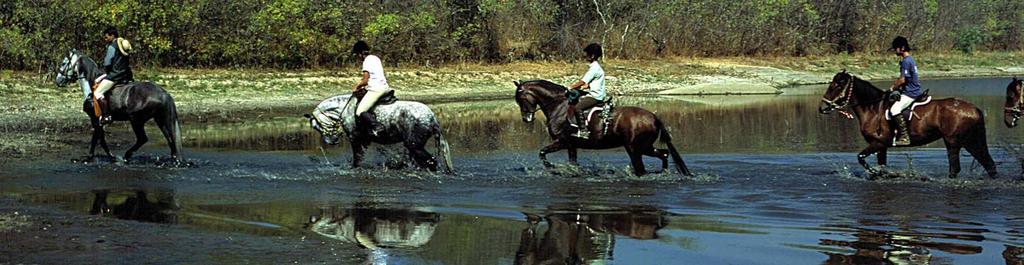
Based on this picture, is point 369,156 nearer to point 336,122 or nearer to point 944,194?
point 336,122

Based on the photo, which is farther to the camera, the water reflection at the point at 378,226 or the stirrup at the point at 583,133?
the stirrup at the point at 583,133

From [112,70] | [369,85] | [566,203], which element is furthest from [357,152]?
[566,203]

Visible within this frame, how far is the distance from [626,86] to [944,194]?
24.3 m

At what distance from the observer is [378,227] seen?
40.2ft

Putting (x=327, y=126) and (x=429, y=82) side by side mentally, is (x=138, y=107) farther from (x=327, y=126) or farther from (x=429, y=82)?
(x=429, y=82)

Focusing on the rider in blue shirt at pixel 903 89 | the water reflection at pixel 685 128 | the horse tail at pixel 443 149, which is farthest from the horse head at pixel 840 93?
the horse tail at pixel 443 149

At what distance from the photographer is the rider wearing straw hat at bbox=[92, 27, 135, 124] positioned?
719 inches

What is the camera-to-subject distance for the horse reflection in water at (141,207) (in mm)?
12859

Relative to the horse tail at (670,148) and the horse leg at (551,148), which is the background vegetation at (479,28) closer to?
the horse leg at (551,148)

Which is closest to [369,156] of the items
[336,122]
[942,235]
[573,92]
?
[336,122]

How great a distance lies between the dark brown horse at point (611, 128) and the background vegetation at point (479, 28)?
18.0 meters

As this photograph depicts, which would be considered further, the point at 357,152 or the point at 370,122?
the point at 357,152

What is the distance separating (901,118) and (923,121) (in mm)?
273

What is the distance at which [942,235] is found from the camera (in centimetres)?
1149
